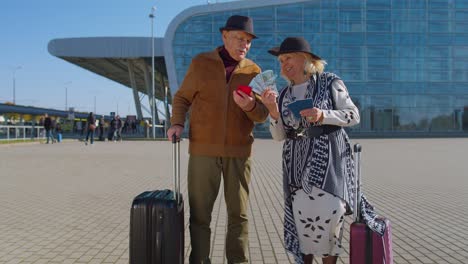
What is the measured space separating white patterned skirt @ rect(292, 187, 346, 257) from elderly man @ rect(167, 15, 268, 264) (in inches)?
24.7

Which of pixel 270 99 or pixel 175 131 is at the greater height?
pixel 270 99

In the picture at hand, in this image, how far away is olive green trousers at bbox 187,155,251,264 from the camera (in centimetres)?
307

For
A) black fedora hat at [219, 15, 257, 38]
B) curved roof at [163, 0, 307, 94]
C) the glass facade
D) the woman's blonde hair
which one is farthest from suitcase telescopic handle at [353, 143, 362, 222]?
the glass facade

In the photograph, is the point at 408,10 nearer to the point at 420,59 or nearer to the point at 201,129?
the point at 420,59

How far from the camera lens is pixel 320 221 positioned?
100 inches

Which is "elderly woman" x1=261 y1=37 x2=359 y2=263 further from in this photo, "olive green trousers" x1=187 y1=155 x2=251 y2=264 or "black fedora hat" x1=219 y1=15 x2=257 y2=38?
"olive green trousers" x1=187 y1=155 x2=251 y2=264

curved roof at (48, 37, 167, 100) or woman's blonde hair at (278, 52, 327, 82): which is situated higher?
curved roof at (48, 37, 167, 100)

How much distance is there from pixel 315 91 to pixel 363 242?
3.19 feet

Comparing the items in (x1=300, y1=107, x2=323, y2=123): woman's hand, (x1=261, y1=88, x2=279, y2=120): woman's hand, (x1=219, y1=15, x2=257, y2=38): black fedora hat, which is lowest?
(x1=300, y1=107, x2=323, y2=123): woman's hand

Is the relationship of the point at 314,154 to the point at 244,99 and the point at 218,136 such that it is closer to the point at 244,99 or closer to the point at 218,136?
the point at 244,99

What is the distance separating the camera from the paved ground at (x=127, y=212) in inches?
158

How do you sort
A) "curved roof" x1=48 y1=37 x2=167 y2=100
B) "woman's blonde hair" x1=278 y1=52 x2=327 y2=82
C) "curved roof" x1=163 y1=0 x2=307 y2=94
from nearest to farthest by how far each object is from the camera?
1. "woman's blonde hair" x1=278 y1=52 x2=327 y2=82
2. "curved roof" x1=163 y1=0 x2=307 y2=94
3. "curved roof" x1=48 y1=37 x2=167 y2=100

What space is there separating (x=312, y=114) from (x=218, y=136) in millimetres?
896

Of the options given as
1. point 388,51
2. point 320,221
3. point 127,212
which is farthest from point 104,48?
point 320,221
